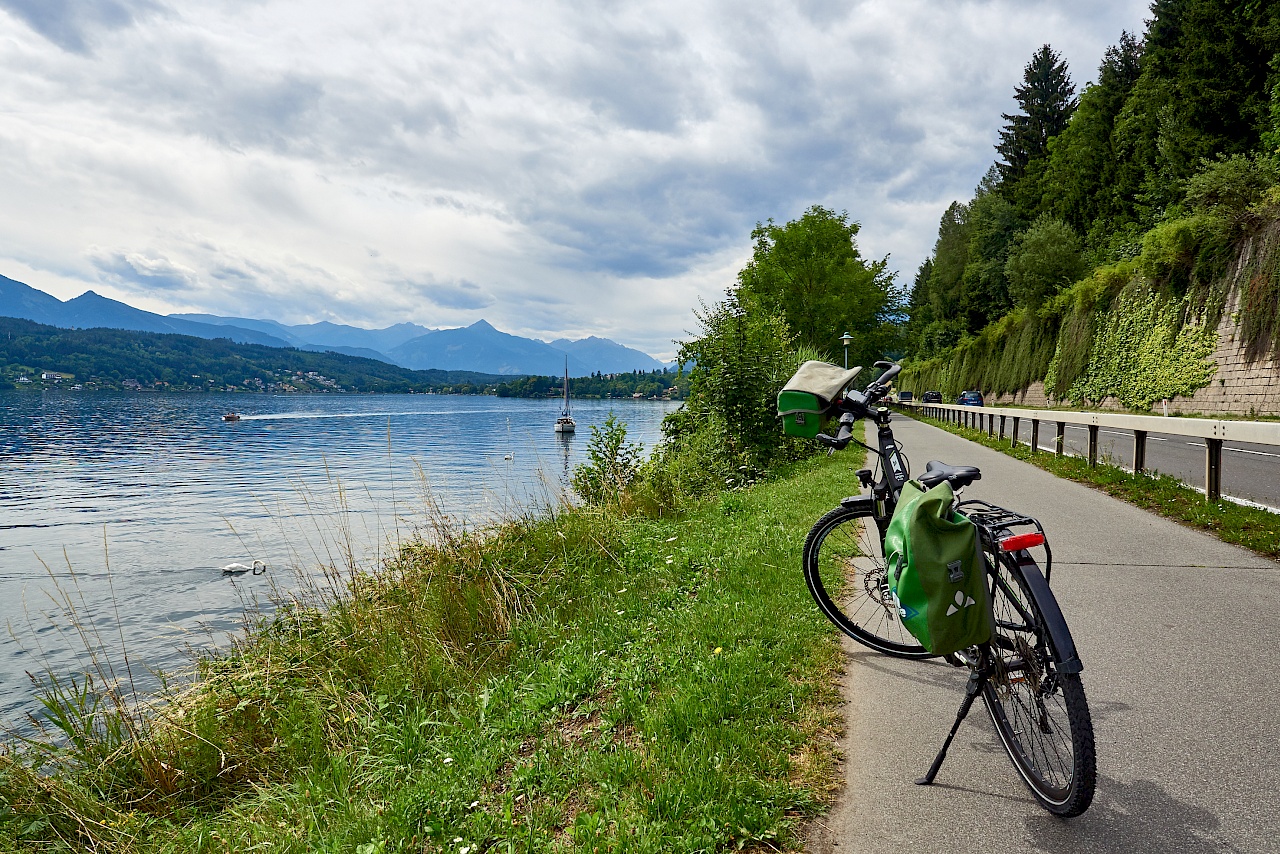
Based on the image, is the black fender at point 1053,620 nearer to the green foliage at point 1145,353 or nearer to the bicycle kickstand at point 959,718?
the bicycle kickstand at point 959,718

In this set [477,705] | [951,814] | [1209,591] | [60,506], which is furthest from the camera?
[60,506]

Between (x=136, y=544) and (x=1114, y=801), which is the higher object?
(x=1114, y=801)

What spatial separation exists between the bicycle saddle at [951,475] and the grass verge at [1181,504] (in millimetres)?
5186

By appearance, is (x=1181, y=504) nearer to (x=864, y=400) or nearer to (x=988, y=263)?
(x=864, y=400)

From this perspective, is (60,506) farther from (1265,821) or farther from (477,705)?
(1265,821)

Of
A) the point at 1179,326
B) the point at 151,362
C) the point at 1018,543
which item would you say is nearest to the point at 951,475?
the point at 1018,543

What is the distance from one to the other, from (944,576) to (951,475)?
1.72 feet

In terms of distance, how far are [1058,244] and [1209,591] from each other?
4460cm

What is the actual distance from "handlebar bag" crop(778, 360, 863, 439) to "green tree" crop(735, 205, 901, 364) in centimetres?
4101

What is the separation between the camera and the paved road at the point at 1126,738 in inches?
96.3

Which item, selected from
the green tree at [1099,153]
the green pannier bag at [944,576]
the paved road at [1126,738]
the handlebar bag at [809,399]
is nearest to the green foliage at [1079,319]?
the green tree at [1099,153]

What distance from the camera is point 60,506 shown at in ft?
69.9

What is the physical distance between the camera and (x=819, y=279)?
46.9 meters

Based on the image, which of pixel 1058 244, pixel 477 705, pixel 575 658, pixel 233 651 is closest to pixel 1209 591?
pixel 575 658
